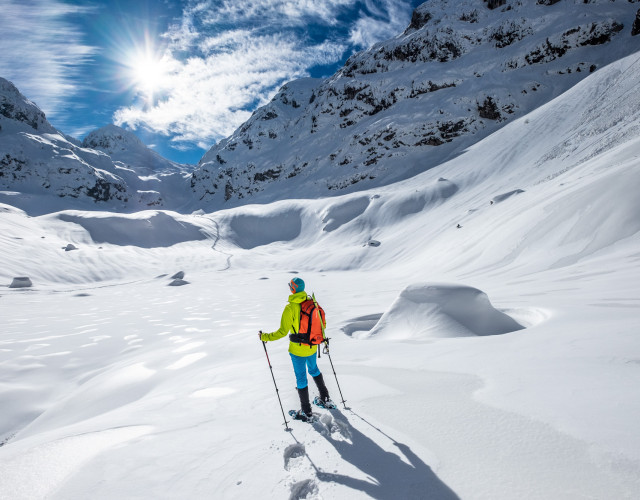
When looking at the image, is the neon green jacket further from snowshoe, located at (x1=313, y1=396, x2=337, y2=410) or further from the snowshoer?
snowshoe, located at (x1=313, y1=396, x2=337, y2=410)

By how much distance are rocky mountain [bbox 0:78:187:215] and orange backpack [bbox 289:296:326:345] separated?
108868 mm

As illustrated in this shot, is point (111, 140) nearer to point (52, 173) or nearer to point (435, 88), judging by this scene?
point (52, 173)

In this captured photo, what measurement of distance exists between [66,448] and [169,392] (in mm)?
2010

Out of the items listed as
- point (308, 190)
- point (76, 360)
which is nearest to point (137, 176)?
point (308, 190)

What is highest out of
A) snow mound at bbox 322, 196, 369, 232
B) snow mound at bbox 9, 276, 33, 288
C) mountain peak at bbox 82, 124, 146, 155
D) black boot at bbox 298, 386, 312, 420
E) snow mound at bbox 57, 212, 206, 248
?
mountain peak at bbox 82, 124, 146, 155

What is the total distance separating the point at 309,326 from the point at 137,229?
5518 centimetres

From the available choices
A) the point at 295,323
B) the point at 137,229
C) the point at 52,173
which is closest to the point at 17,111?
the point at 52,173

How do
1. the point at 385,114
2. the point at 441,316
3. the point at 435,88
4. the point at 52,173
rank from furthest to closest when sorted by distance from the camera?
1. the point at 52,173
2. the point at 385,114
3. the point at 435,88
4. the point at 441,316

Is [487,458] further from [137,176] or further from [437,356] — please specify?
[137,176]

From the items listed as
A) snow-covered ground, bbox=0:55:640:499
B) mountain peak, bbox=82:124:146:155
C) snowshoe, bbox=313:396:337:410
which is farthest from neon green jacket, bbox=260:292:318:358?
mountain peak, bbox=82:124:146:155

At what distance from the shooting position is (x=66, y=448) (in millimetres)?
3164

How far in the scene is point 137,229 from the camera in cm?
5075

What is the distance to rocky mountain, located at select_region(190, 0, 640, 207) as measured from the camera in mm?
58969

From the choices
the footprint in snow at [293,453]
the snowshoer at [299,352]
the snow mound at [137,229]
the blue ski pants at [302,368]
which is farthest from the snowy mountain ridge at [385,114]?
the footprint in snow at [293,453]
